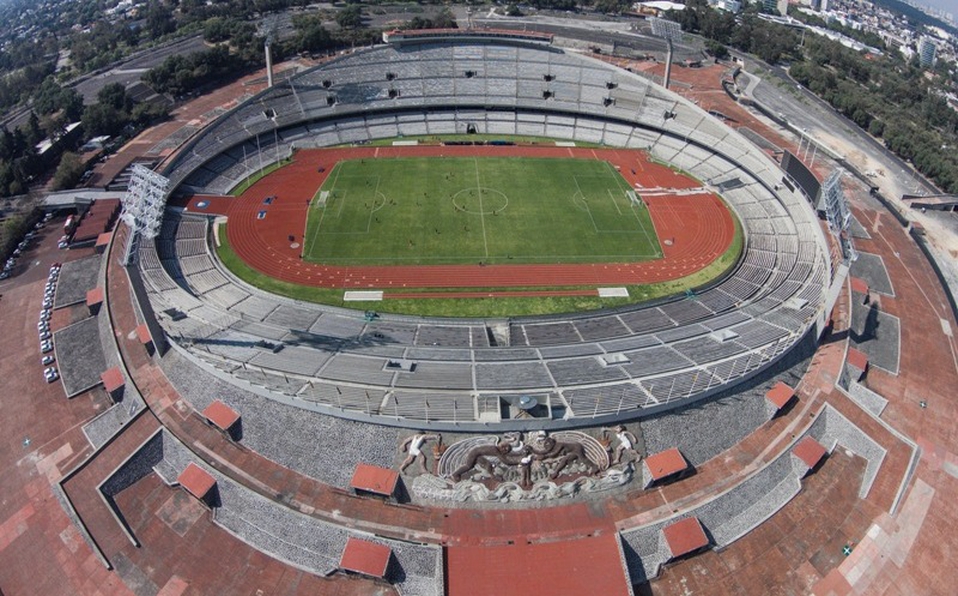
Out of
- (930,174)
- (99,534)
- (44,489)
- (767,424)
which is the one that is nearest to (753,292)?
(767,424)

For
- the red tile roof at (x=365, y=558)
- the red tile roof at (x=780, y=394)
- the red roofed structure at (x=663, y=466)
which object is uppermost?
the red tile roof at (x=780, y=394)

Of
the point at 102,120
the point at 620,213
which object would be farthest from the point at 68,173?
the point at 620,213

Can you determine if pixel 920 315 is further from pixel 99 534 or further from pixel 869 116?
pixel 99 534

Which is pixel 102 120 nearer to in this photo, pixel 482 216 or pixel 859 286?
pixel 482 216

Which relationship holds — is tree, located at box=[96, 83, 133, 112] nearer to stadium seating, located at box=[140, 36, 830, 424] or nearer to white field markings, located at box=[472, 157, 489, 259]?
stadium seating, located at box=[140, 36, 830, 424]

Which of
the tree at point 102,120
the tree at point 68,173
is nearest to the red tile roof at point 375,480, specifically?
the tree at point 68,173

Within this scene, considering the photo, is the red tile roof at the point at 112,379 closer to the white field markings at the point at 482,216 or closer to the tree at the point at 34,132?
the white field markings at the point at 482,216
